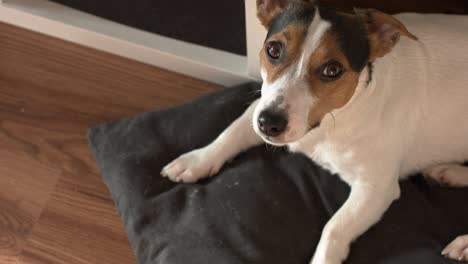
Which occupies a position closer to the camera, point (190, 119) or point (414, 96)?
point (414, 96)

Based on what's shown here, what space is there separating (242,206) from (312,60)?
701 millimetres

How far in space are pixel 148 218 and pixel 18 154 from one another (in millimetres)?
752

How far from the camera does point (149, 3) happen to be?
2818 millimetres

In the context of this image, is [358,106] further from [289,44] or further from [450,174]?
[450,174]

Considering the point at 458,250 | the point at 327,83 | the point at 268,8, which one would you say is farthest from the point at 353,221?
the point at 268,8

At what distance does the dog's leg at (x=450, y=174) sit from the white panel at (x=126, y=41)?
890 mm

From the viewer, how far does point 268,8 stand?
2.00 meters

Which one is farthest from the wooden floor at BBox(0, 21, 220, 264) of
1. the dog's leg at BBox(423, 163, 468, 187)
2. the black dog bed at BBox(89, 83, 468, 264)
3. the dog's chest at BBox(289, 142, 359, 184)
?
the dog's leg at BBox(423, 163, 468, 187)

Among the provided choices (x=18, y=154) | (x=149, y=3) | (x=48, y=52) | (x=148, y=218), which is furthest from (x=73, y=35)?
(x=148, y=218)

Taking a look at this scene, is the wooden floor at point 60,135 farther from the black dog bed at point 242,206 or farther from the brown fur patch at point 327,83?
the brown fur patch at point 327,83

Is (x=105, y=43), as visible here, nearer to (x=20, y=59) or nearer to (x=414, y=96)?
A: (x=20, y=59)

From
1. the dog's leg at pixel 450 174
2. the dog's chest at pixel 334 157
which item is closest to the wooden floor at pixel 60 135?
the dog's chest at pixel 334 157

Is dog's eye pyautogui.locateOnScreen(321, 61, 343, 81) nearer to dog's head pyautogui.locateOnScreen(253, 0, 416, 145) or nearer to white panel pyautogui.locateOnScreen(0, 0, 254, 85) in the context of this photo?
dog's head pyautogui.locateOnScreen(253, 0, 416, 145)

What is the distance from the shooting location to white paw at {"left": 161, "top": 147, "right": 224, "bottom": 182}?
2.34m
